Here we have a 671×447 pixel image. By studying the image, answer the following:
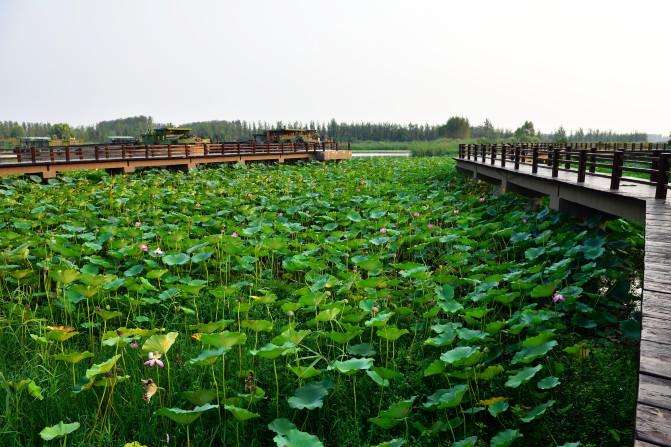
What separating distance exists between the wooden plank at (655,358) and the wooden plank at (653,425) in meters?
0.37

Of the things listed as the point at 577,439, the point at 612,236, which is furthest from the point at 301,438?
the point at 612,236

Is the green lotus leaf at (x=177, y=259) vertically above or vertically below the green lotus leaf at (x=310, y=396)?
above

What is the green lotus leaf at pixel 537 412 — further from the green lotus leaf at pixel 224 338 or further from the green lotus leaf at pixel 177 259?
the green lotus leaf at pixel 177 259

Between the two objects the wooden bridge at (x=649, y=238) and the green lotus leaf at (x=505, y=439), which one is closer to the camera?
the wooden bridge at (x=649, y=238)

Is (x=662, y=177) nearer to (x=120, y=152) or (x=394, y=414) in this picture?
(x=394, y=414)

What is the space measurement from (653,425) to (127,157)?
22.6 metres

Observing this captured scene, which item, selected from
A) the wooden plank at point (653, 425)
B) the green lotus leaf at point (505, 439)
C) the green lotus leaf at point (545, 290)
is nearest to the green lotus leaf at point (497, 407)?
the green lotus leaf at point (505, 439)

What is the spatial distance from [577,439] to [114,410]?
3.26m

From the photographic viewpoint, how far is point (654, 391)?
2.31 metres

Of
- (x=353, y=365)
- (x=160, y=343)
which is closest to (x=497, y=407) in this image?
(x=353, y=365)

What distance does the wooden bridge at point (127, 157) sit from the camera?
1777cm

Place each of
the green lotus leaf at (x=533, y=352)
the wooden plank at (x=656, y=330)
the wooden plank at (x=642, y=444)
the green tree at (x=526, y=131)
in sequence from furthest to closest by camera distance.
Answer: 1. the green tree at (x=526, y=131)
2. the green lotus leaf at (x=533, y=352)
3. the wooden plank at (x=656, y=330)
4. the wooden plank at (x=642, y=444)

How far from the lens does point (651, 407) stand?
7.18 feet

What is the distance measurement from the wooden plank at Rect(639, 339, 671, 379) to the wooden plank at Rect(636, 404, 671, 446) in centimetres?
37
